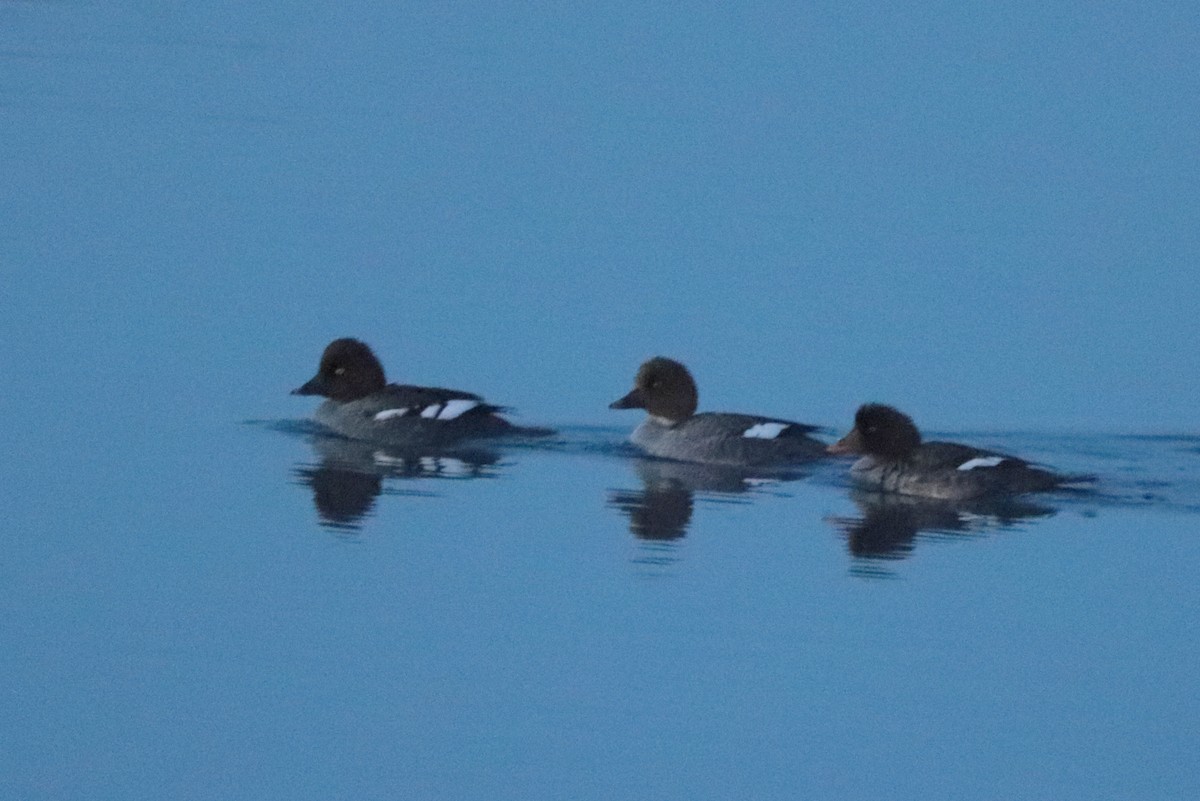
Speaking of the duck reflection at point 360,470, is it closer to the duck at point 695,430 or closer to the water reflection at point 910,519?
the duck at point 695,430

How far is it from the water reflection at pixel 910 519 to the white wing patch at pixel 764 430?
0.84 meters

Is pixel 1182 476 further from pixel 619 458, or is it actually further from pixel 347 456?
pixel 347 456

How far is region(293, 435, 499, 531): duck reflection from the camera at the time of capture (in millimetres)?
10891

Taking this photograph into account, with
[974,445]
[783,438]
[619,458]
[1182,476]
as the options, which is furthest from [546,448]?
[1182,476]

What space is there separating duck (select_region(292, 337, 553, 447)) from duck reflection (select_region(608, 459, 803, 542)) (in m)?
0.88

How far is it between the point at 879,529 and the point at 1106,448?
2.06 metres

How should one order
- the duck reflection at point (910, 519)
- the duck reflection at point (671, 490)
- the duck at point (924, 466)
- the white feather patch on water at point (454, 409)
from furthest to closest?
the white feather patch on water at point (454, 409) → the duck at point (924, 466) → the duck reflection at point (671, 490) → the duck reflection at point (910, 519)

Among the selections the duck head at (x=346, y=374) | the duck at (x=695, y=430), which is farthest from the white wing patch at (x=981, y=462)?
the duck head at (x=346, y=374)

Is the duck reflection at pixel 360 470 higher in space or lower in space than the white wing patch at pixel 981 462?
lower

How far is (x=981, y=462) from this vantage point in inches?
496

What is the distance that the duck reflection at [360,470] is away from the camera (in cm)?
1089

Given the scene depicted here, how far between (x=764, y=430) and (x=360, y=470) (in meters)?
2.50

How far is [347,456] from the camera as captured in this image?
1312 centimetres

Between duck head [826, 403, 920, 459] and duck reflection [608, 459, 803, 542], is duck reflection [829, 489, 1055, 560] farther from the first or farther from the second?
duck reflection [608, 459, 803, 542]
